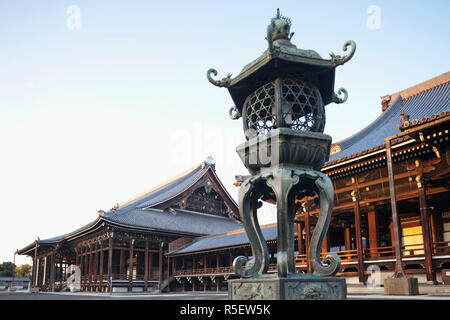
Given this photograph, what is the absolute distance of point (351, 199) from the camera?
1861 centimetres

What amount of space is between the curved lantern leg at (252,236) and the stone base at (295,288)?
0.75 feet

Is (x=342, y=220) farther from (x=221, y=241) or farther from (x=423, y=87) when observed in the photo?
(x=221, y=241)

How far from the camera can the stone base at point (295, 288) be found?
495 cm

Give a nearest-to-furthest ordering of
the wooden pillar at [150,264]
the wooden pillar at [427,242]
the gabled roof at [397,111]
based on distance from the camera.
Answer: the wooden pillar at [427,242], the gabled roof at [397,111], the wooden pillar at [150,264]

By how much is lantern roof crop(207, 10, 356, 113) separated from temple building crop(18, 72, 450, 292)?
3.05m

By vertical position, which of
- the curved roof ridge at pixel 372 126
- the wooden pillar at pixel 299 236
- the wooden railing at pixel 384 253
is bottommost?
the wooden railing at pixel 384 253

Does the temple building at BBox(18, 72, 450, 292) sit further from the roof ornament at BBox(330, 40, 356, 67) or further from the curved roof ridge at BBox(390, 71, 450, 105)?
the roof ornament at BBox(330, 40, 356, 67)

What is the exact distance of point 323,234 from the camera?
5520 millimetres

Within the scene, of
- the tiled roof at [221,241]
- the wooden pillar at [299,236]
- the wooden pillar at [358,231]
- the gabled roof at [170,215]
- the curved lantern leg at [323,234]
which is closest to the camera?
the curved lantern leg at [323,234]

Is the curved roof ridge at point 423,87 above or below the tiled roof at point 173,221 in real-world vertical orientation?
above

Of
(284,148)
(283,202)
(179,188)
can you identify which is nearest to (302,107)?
(284,148)

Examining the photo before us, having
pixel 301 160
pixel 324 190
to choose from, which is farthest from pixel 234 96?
pixel 324 190

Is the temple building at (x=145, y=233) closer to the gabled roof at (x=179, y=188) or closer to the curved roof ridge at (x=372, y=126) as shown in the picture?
the gabled roof at (x=179, y=188)

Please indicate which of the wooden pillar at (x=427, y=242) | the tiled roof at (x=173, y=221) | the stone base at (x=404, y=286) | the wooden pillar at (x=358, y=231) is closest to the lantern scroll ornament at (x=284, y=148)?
the stone base at (x=404, y=286)
